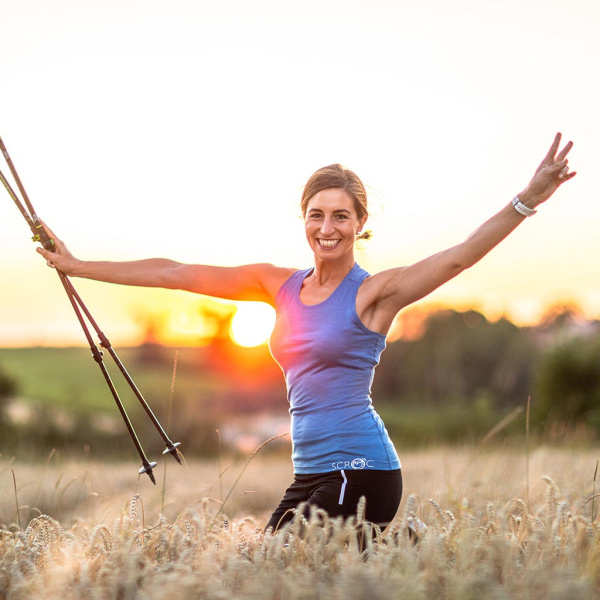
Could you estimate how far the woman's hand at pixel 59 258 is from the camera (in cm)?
457

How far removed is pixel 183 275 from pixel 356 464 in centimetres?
146

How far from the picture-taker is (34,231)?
15.0 feet

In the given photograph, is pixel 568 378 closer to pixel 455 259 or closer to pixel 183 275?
pixel 183 275

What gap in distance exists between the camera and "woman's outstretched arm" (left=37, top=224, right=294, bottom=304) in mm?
4488

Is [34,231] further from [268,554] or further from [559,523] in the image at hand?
[559,523]

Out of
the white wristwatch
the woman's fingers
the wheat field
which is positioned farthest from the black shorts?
the woman's fingers

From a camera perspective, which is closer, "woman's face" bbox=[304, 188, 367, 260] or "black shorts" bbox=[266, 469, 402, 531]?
"black shorts" bbox=[266, 469, 402, 531]

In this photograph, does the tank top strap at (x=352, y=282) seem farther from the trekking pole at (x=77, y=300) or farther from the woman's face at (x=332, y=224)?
the trekking pole at (x=77, y=300)

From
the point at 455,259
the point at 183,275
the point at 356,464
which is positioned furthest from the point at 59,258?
the point at 455,259

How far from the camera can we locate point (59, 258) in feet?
15.0

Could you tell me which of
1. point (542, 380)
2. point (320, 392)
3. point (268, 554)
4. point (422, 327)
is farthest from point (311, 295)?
point (422, 327)

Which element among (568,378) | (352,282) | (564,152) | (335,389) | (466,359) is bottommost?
(466,359)

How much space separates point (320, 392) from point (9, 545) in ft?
5.11

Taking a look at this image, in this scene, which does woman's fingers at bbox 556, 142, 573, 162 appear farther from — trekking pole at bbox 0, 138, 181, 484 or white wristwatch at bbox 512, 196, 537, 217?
trekking pole at bbox 0, 138, 181, 484
